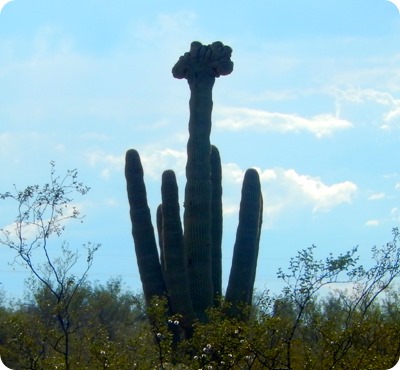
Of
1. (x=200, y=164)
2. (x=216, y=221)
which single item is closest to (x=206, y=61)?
(x=200, y=164)

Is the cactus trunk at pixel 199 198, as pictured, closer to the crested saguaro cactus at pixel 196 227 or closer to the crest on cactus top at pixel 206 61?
the crested saguaro cactus at pixel 196 227

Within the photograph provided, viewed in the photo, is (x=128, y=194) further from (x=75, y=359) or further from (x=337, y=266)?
(x=337, y=266)

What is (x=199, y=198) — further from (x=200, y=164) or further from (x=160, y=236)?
(x=160, y=236)

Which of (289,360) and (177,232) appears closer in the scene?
(289,360)

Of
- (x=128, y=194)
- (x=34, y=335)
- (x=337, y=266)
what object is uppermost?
(x=128, y=194)

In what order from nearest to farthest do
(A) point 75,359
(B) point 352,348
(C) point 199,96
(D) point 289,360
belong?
(D) point 289,360
(B) point 352,348
(A) point 75,359
(C) point 199,96

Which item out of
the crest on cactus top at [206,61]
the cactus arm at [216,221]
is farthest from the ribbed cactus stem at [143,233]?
the crest on cactus top at [206,61]

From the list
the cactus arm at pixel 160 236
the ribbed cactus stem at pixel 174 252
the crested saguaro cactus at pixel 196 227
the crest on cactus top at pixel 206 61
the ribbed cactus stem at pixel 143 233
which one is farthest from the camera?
the crest on cactus top at pixel 206 61

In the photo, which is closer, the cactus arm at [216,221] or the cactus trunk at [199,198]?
the cactus trunk at [199,198]

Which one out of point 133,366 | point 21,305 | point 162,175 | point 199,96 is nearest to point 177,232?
point 162,175

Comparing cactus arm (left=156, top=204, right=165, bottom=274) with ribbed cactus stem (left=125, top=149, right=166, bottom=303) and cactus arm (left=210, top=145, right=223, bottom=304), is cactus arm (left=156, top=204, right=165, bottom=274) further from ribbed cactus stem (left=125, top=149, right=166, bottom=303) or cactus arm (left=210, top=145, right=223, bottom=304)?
cactus arm (left=210, top=145, right=223, bottom=304)

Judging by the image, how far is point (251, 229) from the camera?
1434 cm

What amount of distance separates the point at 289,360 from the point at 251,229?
557 centimetres

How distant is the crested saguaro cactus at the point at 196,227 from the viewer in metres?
13.6
